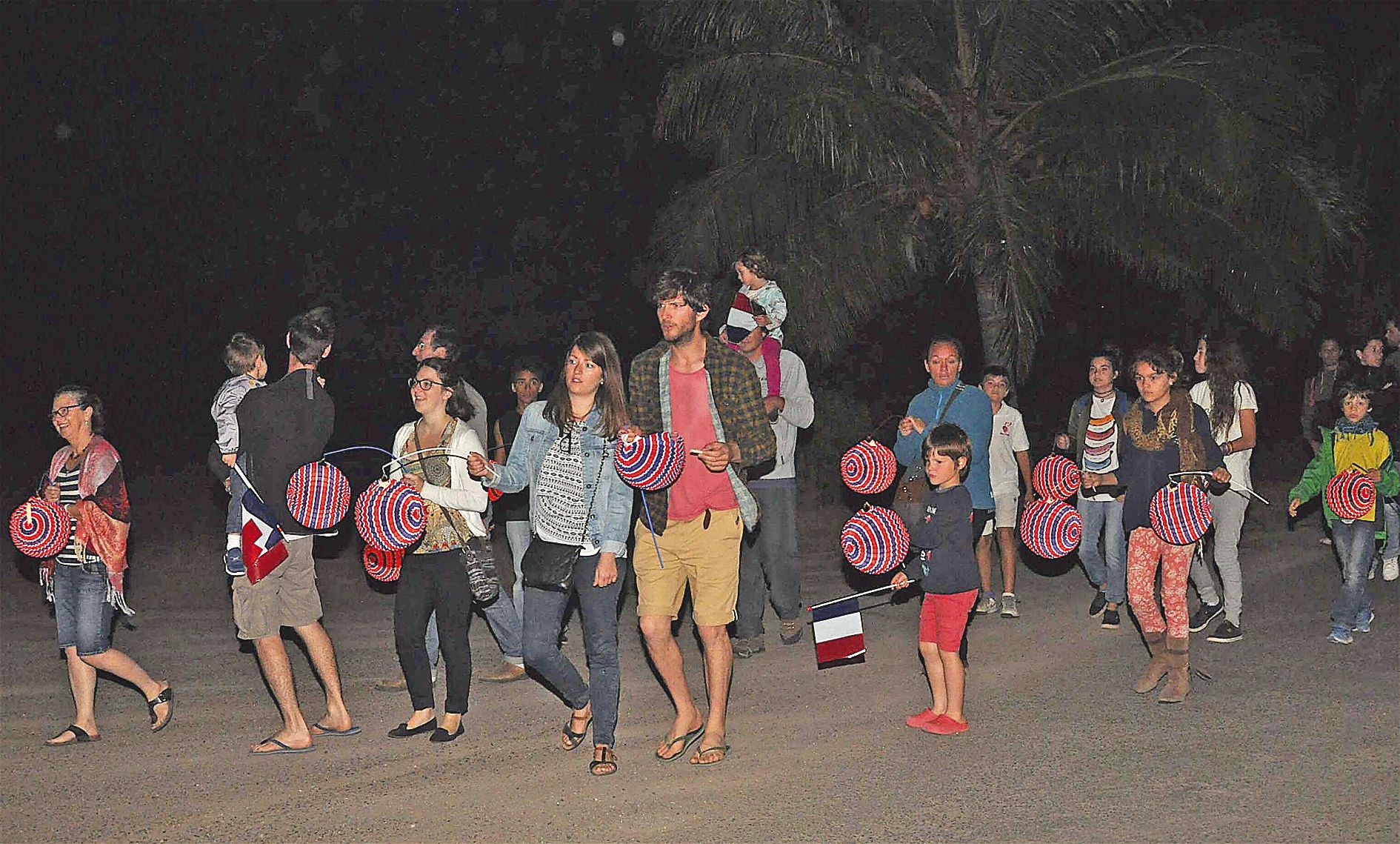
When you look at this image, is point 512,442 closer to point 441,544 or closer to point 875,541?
point 441,544

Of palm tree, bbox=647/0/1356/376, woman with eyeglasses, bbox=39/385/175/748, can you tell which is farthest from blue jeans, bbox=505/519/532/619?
palm tree, bbox=647/0/1356/376

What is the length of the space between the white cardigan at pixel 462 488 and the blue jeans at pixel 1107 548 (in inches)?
170

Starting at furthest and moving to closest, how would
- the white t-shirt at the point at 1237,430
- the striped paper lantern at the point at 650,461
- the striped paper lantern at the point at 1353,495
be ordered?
the white t-shirt at the point at 1237,430 < the striped paper lantern at the point at 1353,495 < the striped paper lantern at the point at 650,461

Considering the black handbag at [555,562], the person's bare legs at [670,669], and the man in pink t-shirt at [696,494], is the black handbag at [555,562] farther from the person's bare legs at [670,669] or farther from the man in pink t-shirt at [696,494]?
the person's bare legs at [670,669]

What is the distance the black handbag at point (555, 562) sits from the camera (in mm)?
5891

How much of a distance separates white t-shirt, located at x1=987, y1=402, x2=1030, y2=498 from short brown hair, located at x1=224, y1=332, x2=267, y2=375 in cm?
496

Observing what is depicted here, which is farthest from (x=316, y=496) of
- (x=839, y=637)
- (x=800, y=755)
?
(x=839, y=637)

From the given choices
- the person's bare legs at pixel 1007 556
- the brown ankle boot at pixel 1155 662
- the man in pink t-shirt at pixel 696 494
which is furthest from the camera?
the person's bare legs at pixel 1007 556

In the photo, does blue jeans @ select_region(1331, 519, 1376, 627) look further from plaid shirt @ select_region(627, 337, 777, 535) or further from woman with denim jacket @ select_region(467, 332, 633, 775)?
woman with denim jacket @ select_region(467, 332, 633, 775)

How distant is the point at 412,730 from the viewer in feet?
21.6

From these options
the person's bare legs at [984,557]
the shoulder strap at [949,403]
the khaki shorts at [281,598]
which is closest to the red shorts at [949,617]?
the shoulder strap at [949,403]

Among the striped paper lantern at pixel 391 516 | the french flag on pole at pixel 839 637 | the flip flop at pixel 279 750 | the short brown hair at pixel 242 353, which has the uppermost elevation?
the short brown hair at pixel 242 353

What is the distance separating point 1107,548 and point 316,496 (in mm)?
5368

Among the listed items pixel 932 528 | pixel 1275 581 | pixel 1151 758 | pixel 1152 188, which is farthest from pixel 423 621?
pixel 1152 188
